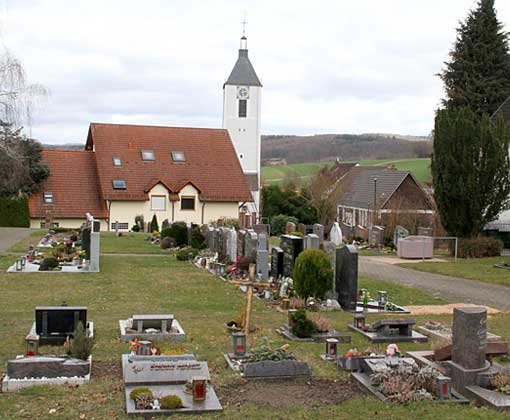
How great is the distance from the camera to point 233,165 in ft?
168

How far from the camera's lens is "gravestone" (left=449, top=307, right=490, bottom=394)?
30.3ft

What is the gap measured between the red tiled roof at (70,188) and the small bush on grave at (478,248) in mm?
23789

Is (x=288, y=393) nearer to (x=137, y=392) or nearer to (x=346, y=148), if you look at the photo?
(x=137, y=392)

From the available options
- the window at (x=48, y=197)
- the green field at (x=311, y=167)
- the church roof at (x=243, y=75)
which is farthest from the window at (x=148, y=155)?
the green field at (x=311, y=167)

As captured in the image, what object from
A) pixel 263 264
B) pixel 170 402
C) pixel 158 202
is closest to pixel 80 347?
pixel 170 402

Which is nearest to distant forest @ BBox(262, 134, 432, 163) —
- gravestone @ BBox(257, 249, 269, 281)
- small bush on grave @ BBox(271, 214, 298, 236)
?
small bush on grave @ BBox(271, 214, 298, 236)

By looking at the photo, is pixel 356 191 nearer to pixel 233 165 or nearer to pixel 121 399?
pixel 233 165

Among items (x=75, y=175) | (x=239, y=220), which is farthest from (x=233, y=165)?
(x=75, y=175)

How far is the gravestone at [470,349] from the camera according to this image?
363 inches

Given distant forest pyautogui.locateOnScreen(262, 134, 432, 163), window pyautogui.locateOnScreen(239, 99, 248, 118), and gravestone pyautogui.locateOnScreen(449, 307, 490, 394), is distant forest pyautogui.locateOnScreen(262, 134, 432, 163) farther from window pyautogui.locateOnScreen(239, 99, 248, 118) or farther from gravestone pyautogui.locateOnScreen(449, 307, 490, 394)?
gravestone pyautogui.locateOnScreen(449, 307, 490, 394)

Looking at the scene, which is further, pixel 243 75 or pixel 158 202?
pixel 243 75

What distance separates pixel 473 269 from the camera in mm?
25984

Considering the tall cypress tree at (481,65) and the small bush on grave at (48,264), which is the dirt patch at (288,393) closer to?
the small bush on grave at (48,264)

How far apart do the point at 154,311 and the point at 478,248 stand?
18.8 metres
